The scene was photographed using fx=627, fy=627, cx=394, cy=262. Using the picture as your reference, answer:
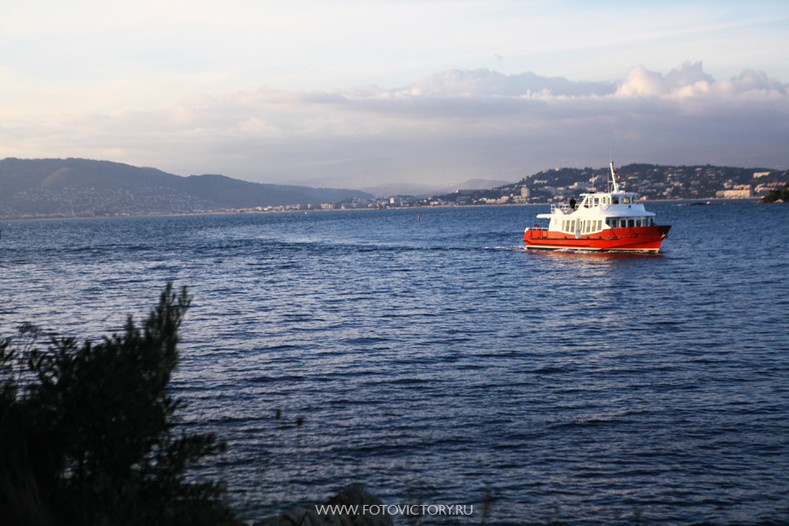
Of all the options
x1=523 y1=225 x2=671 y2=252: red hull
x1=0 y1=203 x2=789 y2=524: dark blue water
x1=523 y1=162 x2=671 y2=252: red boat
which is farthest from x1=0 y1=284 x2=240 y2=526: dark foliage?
x1=523 y1=225 x2=671 y2=252: red hull

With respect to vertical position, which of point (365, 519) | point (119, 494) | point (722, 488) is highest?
point (119, 494)

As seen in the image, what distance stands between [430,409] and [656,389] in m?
5.48

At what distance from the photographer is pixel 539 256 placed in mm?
54938

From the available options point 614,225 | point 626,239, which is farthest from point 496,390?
point 614,225

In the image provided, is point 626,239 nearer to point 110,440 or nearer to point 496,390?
point 496,390

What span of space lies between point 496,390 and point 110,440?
10.5 m

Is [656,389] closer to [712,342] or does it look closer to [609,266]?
[712,342]

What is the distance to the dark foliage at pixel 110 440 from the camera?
16.7 ft

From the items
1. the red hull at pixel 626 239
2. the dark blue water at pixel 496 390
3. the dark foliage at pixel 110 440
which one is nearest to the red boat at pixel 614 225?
the red hull at pixel 626 239

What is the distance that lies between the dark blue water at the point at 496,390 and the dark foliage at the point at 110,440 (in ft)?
2.41

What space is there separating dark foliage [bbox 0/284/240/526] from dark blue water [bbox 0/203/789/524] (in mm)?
735

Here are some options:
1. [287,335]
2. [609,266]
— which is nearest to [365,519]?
[287,335]

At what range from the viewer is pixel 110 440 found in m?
5.43

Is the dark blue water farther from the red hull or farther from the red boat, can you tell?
the red boat
